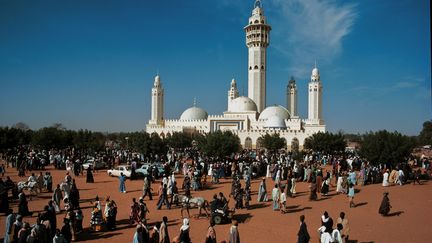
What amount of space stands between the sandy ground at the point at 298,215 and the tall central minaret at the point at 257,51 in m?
47.5

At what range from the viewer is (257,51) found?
6306cm

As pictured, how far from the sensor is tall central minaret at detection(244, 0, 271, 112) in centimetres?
6300

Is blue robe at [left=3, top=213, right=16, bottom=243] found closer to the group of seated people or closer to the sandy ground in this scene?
the sandy ground

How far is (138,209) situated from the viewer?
1065 cm

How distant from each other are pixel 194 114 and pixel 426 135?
4384 centimetres

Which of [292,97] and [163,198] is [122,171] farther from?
[292,97]

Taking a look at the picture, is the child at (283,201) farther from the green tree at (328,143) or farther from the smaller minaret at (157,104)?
the smaller minaret at (157,104)

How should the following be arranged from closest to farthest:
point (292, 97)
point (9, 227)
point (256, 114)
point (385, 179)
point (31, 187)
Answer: point (9, 227)
point (31, 187)
point (385, 179)
point (256, 114)
point (292, 97)

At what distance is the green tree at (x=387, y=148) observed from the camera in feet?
68.9

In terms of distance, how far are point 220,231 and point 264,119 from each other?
51288mm

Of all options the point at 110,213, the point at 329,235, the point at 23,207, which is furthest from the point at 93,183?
the point at 329,235

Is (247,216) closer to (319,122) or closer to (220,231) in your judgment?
(220,231)

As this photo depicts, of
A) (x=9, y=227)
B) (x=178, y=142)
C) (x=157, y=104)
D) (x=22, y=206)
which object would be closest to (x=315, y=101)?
(x=178, y=142)

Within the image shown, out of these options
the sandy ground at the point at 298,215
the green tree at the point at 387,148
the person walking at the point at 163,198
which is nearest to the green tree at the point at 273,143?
the green tree at the point at 387,148
